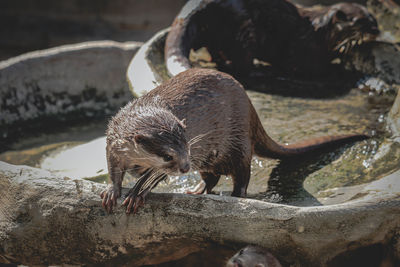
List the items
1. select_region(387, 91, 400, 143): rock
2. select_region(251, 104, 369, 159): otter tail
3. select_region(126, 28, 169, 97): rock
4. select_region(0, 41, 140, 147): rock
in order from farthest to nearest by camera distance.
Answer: select_region(0, 41, 140, 147): rock, select_region(126, 28, 169, 97): rock, select_region(387, 91, 400, 143): rock, select_region(251, 104, 369, 159): otter tail

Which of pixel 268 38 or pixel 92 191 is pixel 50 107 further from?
pixel 92 191

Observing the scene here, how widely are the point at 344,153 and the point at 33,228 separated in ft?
4.56

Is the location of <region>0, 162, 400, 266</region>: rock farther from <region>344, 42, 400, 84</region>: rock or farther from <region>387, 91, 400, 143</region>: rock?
<region>344, 42, 400, 84</region>: rock

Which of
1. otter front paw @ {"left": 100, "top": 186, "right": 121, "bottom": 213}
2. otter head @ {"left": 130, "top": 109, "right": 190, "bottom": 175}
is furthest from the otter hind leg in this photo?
otter front paw @ {"left": 100, "top": 186, "right": 121, "bottom": 213}

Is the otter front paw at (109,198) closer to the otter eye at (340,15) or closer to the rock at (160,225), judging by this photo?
the rock at (160,225)

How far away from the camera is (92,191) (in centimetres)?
145

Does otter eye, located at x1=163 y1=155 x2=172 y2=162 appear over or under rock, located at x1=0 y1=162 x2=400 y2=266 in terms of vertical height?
over

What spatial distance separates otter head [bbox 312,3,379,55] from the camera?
277 cm

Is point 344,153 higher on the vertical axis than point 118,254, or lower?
higher

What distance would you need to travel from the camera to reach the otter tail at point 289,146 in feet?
6.19

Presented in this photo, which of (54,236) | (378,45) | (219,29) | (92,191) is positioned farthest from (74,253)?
(378,45)

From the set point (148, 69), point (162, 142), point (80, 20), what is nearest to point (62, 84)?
point (148, 69)

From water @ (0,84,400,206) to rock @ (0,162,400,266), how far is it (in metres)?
0.32

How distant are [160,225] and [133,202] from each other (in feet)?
0.39
